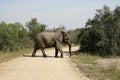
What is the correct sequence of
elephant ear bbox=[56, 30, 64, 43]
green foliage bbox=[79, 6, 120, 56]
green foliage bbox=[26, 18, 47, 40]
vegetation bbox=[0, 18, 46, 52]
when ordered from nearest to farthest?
elephant ear bbox=[56, 30, 64, 43] < green foliage bbox=[79, 6, 120, 56] < vegetation bbox=[0, 18, 46, 52] < green foliage bbox=[26, 18, 47, 40]

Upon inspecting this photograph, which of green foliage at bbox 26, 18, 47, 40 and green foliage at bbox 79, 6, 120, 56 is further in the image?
green foliage at bbox 26, 18, 47, 40

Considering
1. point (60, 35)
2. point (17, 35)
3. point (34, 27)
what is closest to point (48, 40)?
point (60, 35)

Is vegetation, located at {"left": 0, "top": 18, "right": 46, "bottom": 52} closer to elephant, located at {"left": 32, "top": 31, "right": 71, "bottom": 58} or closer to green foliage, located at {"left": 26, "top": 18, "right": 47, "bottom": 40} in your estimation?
green foliage, located at {"left": 26, "top": 18, "right": 47, "bottom": 40}

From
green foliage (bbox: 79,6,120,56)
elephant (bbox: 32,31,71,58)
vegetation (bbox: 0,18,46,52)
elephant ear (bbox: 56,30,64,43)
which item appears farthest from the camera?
vegetation (bbox: 0,18,46,52)

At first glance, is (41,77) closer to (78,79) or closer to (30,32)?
(78,79)

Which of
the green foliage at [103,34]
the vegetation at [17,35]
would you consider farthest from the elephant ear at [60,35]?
the vegetation at [17,35]

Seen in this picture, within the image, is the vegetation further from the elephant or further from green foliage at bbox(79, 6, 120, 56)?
the elephant

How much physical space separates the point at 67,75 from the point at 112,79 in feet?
6.75

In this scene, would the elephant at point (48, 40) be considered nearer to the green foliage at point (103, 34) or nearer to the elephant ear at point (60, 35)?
the elephant ear at point (60, 35)

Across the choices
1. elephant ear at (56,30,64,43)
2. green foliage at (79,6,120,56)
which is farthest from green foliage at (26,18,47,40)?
elephant ear at (56,30,64,43)

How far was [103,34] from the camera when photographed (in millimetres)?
35938

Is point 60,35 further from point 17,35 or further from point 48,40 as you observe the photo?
point 17,35

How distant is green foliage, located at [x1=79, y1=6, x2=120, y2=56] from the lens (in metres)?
36.0

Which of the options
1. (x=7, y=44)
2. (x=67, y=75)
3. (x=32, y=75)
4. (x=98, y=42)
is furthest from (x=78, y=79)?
(x=7, y=44)
